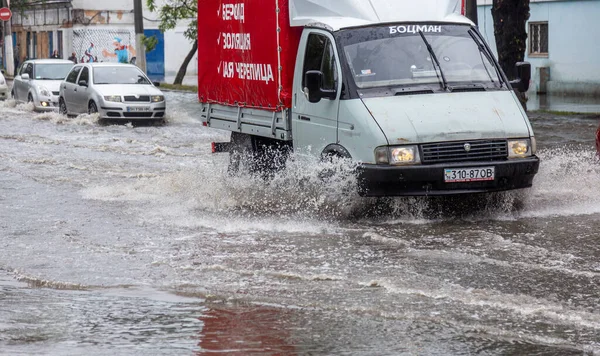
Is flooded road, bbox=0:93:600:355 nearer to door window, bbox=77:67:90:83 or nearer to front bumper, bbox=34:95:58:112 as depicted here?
door window, bbox=77:67:90:83

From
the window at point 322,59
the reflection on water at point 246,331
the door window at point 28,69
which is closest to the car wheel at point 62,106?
the door window at point 28,69

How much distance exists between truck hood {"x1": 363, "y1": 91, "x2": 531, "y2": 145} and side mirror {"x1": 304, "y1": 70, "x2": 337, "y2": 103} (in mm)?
553

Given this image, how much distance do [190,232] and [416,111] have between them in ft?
8.08

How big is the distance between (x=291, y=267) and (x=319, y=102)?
127 inches

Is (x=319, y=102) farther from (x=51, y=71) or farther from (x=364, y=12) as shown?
(x=51, y=71)

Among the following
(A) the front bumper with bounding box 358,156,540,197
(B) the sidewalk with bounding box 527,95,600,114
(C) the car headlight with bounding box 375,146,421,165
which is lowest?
(B) the sidewalk with bounding box 527,95,600,114

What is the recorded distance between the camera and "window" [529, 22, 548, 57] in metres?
35.2

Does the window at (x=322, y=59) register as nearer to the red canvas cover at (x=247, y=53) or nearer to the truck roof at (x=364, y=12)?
the truck roof at (x=364, y=12)

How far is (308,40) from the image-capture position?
1171 cm

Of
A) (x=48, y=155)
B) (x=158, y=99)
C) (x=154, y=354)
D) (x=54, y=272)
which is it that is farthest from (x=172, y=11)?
(x=154, y=354)

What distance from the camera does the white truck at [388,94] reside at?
10.4 meters

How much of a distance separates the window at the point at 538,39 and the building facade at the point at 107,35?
26387 mm

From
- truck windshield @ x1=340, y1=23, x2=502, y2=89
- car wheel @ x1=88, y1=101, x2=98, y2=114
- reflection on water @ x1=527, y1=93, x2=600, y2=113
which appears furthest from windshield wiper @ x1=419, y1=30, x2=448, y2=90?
reflection on water @ x1=527, y1=93, x2=600, y2=113

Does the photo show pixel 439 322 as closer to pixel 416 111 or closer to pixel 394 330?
pixel 394 330
